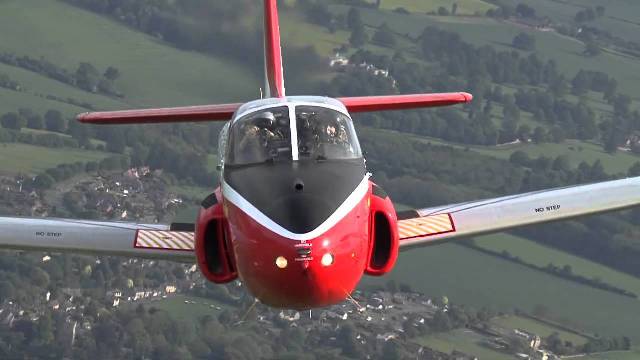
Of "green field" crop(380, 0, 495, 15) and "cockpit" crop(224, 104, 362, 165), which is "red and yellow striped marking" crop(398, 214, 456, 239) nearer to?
"cockpit" crop(224, 104, 362, 165)

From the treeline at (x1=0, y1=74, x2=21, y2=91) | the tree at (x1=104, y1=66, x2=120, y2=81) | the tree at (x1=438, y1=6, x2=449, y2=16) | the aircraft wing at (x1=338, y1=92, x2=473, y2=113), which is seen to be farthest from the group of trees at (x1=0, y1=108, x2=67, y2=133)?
the aircraft wing at (x1=338, y1=92, x2=473, y2=113)

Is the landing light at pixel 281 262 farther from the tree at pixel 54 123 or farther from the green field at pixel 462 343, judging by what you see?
the tree at pixel 54 123

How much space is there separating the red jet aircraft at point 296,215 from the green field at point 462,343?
91.7ft

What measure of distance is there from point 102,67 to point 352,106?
86.6 meters

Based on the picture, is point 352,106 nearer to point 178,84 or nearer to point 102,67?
point 178,84

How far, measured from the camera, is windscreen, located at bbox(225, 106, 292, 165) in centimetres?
2635

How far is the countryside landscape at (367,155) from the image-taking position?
63.3 metres

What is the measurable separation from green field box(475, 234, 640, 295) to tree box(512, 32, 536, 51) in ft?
225

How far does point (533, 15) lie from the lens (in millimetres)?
152625

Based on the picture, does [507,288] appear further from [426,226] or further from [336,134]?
[336,134]

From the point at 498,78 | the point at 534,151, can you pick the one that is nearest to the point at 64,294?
the point at 534,151

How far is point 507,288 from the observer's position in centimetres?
6981

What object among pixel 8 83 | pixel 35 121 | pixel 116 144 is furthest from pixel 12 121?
pixel 8 83

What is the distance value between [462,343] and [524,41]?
296 ft
